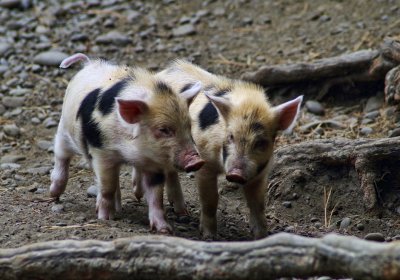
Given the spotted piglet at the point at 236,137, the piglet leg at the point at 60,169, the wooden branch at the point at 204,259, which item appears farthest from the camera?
the piglet leg at the point at 60,169

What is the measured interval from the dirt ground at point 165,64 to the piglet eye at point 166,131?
0.68 m

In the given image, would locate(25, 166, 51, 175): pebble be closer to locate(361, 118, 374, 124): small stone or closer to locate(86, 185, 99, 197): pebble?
locate(86, 185, 99, 197): pebble

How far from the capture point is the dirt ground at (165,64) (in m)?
6.58

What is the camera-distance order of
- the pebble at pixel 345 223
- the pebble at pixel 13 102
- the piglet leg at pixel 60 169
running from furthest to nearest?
the pebble at pixel 13 102 → the piglet leg at pixel 60 169 → the pebble at pixel 345 223

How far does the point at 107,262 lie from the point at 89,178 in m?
3.71

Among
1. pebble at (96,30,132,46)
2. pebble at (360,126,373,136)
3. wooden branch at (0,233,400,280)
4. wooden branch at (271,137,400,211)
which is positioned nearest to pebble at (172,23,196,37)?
pebble at (96,30,132,46)

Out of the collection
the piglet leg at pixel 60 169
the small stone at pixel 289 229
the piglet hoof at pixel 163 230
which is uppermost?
the piglet leg at pixel 60 169

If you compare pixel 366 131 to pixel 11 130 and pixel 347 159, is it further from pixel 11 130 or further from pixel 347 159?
pixel 11 130

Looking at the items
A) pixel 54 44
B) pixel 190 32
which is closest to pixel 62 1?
pixel 54 44

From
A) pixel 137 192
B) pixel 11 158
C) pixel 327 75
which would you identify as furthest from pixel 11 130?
pixel 327 75

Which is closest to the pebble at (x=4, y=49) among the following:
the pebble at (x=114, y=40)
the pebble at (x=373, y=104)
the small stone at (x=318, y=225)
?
the pebble at (x=114, y=40)

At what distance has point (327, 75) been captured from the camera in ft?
29.0

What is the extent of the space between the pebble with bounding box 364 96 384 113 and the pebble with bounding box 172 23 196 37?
3.31 m

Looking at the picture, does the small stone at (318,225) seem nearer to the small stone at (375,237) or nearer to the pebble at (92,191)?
the small stone at (375,237)
